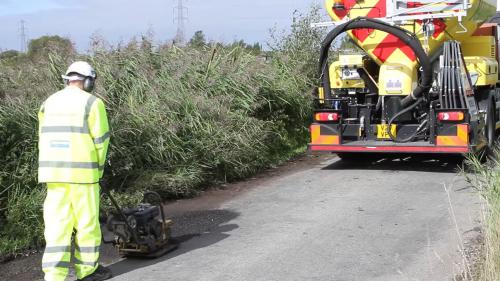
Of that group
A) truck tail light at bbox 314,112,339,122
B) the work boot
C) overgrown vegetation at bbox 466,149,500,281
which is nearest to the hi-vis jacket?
the work boot

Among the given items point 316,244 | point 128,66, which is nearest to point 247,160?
point 128,66

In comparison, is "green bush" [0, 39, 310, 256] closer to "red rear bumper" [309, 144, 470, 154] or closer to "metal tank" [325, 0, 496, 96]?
"red rear bumper" [309, 144, 470, 154]

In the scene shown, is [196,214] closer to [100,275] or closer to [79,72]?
[100,275]

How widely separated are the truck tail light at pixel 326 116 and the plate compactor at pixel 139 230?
15.1 feet

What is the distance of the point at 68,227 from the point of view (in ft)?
15.9

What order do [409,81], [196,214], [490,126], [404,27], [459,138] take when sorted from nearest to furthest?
[196,214], [459,138], [409,81], [404,27], [490,126]

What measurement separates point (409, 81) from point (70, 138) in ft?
19.9

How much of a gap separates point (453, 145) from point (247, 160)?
303 centimetres

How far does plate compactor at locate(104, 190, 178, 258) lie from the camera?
17.7 feet

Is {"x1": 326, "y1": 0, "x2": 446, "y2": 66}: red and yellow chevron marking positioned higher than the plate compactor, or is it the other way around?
{"x1": 326, "y1": 0, "x2": 446, "y2": 66}: red and yellow chevron marking

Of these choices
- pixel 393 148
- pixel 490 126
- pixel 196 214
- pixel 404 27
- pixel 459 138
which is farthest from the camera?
pixel 490 126

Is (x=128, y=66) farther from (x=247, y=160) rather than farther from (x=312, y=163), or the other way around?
(x=312, y=163)

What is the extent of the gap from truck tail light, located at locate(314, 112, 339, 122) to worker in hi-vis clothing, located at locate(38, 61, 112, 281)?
542 centimetres

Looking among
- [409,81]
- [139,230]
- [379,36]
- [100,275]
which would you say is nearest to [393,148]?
[409,81]
